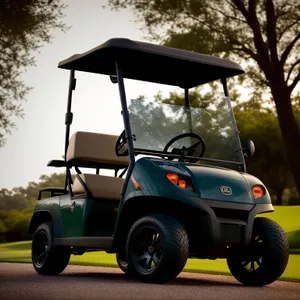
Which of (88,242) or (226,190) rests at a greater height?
(226,190)

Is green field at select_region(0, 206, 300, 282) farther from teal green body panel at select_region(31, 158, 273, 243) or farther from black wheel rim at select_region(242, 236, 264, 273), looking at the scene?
teal green body panel at select_region(31, 158, 273, 243)

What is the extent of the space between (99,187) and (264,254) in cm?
220

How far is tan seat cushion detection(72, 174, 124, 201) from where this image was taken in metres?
8.12

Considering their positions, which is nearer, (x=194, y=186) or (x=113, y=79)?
(x=194, y=186)

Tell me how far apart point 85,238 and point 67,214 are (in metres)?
0.61

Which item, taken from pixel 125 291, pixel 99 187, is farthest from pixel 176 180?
pixel 99 187

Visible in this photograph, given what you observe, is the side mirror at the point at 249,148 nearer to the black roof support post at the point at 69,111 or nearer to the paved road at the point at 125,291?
the paved road at the point at 125,291

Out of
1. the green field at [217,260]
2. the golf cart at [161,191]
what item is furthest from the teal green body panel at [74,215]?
the green field at [217,260]

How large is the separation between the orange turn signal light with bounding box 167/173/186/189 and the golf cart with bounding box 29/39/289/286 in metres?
0.01

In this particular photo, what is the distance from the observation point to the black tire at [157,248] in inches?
252

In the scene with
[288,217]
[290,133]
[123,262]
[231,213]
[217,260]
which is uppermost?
[290,133]

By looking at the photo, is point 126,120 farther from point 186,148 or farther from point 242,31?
point 242,31

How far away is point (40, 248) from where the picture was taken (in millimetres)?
8867

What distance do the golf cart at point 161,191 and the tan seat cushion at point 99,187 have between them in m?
0.02
